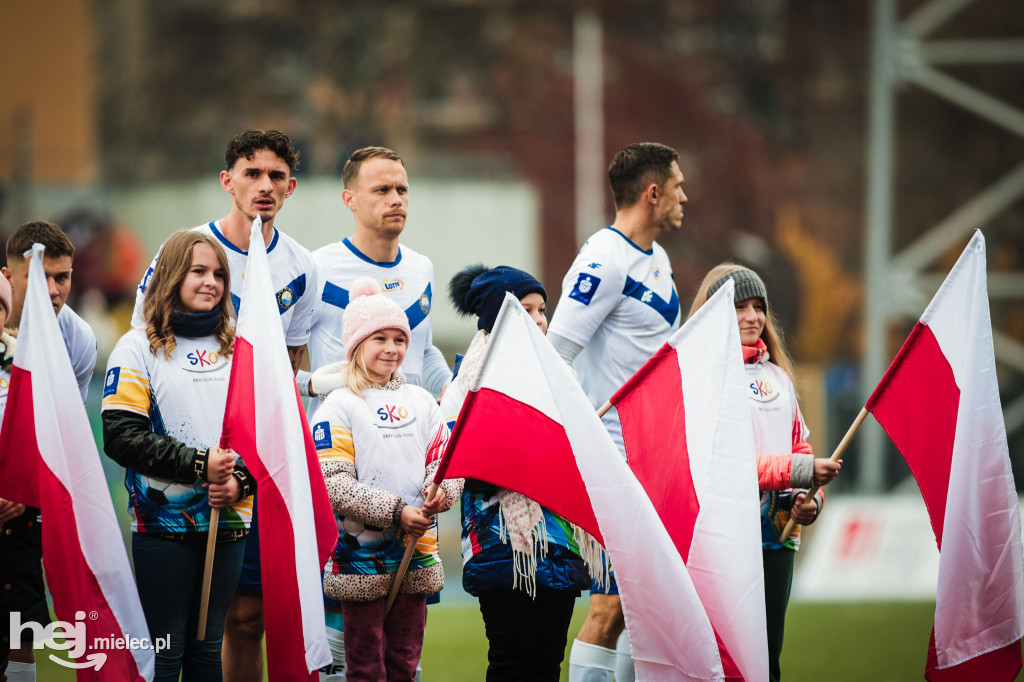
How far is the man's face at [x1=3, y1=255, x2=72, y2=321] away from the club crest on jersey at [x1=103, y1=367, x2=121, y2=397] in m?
0.52

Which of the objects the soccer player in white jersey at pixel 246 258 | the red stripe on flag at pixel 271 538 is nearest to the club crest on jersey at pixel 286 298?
the soccer player in white jersey at pixel 246 258

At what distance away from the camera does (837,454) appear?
5438 mm

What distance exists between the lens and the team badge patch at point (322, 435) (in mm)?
5364

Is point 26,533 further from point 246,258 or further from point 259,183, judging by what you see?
point 259,183

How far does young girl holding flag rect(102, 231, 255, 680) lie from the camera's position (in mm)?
5043

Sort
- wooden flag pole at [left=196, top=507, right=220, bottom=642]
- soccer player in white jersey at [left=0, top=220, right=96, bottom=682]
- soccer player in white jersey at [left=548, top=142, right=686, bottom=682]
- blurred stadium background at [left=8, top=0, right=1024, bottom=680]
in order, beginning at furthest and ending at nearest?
blurred stadium background at [left=8, top=0, right=1024, bottom=680] → soccer player in white jersey at [left=548, top=142, right=686, bottom=682] → soccer player in white jersey at [left=0, top=220, right=96, bottom=682] → wooden flag pole at [left=196, top=507, right=220, bottom=642]

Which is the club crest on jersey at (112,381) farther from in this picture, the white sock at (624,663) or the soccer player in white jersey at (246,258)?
the white sock at (624,663)

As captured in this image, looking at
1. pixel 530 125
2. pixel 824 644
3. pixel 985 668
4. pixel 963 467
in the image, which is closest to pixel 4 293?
pixel 963 467

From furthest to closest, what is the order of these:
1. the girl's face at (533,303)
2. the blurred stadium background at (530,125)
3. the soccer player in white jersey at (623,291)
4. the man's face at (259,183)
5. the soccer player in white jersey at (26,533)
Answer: the blurred stadium background at (530,125)
the soccer player in white jersey at (623,291)
the man's face at (259,183)
the girl's face at (533,303)
the soccer player in white jersey at (26,533)

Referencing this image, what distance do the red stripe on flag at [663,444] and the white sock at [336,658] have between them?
1.46 meters

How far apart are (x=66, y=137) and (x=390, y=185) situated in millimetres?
20630

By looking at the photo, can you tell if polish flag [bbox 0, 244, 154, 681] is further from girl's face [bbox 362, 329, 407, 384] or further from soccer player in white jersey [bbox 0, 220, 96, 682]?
girl's face [bbox 362, 329, 407, 384]

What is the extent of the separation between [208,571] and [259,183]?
1.71 m

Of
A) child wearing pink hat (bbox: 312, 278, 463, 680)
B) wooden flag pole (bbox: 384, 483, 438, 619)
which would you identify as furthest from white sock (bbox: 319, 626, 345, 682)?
wooden flag pole (bbox: 384, 483, 438, 619)
